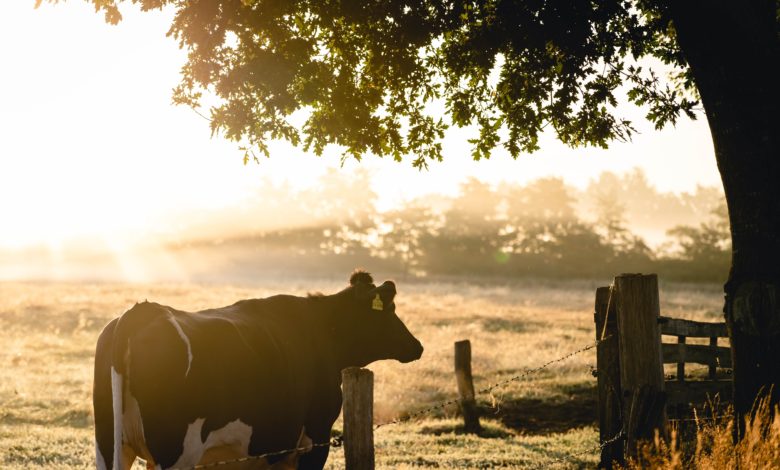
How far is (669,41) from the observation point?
11.5 m

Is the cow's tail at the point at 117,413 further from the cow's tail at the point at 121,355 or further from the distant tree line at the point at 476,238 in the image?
the distant tree line at the point at 476,238

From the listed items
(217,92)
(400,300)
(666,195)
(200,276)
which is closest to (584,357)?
(217,92)

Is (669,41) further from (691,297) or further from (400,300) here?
(691,297)

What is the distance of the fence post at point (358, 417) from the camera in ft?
17.3

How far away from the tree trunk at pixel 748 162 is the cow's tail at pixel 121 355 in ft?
17.7

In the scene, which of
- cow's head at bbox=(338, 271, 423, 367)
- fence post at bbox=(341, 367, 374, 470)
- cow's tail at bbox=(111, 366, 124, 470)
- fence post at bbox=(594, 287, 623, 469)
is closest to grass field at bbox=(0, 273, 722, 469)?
fence post at bbox=(594, 287, 623, 469)

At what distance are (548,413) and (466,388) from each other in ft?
6.90

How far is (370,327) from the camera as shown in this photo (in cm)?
927

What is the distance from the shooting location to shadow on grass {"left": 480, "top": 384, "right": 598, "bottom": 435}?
14328 millimetres

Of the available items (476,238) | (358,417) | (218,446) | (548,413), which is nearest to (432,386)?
(548,413)

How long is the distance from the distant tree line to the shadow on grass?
47.9 metres

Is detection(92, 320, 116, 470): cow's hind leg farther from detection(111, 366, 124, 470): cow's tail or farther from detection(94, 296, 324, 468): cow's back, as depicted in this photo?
detection(111, 366, 124, 470): cow's tail

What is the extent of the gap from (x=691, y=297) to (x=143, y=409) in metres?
46.3

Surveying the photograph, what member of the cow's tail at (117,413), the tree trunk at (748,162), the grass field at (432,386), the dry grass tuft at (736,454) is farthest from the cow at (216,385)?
the tree trunk at (748,162)
